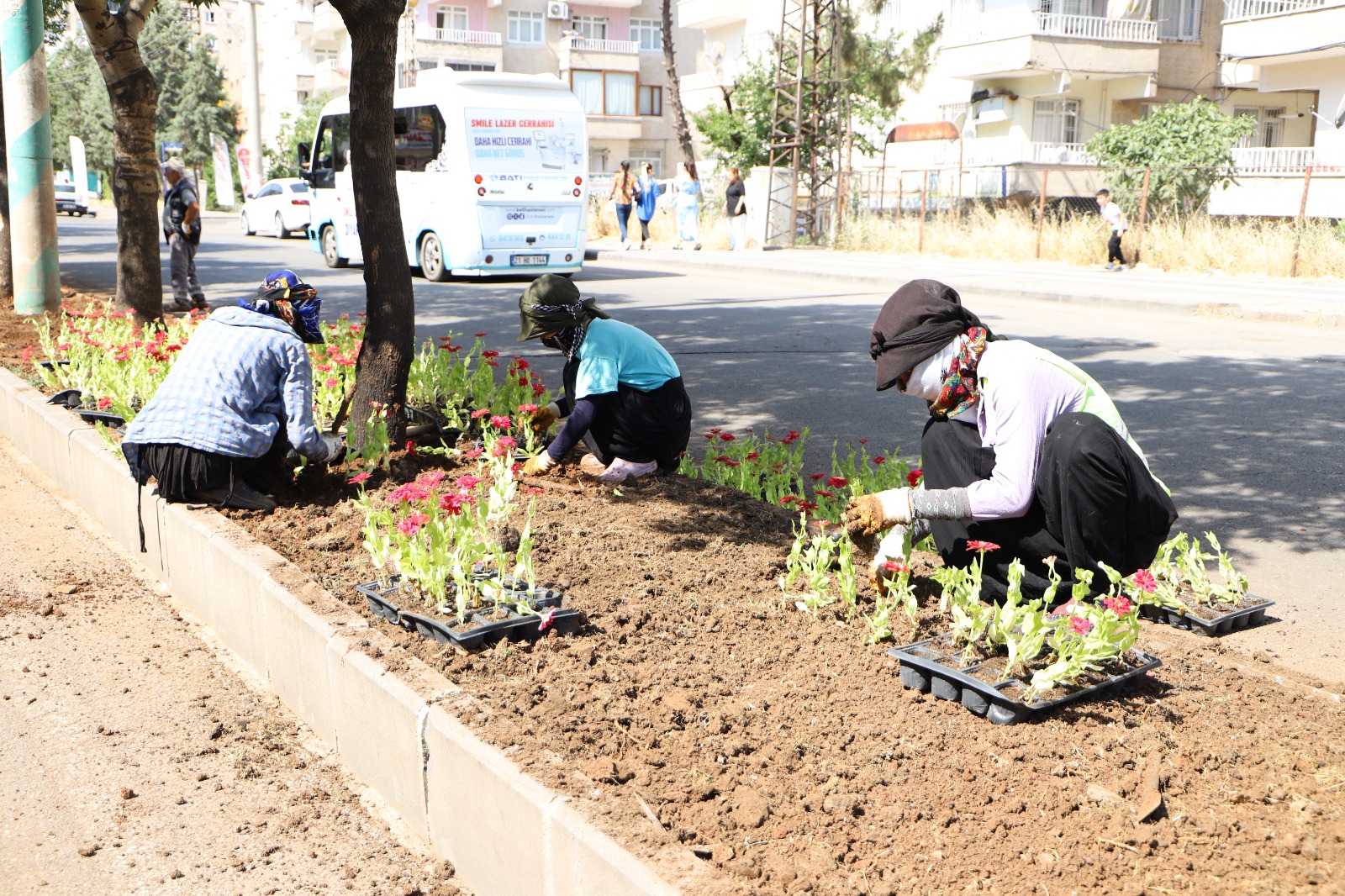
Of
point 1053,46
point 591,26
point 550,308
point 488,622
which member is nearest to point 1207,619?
point 488,622

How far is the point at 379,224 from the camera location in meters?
5.59

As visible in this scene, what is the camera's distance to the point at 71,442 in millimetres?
6195

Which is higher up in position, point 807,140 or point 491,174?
point 807,140

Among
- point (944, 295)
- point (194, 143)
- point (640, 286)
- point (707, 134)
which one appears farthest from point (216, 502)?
point (194, 143)

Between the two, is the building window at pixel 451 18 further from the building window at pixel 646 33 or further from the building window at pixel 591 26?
the building window at pixel 646 33

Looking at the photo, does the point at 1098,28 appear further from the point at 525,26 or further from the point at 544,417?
the point at 544,417

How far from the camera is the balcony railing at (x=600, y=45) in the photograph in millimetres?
57219

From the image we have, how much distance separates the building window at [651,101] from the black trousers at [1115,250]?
41.7 m

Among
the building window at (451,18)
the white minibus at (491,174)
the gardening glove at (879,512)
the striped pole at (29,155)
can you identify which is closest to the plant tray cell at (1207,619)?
the gardening glove at (879,512)

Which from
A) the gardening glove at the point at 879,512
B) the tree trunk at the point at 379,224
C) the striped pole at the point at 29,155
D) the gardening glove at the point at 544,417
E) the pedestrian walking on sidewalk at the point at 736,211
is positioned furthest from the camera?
the pedestrian walking on sidewalk at the point at 736,211

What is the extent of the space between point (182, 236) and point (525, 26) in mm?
48586

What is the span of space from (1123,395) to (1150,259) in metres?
14.2

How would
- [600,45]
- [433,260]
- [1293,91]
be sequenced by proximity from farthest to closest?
[600,45] → [1293,91] → [433,260]

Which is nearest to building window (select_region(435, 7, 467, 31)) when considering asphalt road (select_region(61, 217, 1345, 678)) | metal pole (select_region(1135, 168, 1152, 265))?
asphalt road (select_region(61, 217, 1345, 678))
